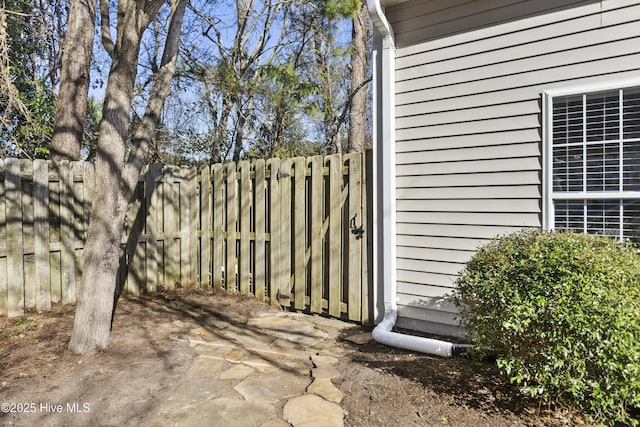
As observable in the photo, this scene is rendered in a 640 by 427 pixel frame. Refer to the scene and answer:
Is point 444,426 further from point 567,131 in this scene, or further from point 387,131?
point 387,131

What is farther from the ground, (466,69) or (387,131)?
(466,69)

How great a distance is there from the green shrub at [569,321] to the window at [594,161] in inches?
22.6

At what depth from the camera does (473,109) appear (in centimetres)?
380

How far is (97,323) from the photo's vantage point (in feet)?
11.4

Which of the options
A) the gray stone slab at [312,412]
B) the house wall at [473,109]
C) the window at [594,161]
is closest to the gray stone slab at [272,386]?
the gray stone slab at [312,412]

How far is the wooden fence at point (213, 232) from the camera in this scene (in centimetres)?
442

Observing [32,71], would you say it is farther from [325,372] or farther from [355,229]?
[325,372]

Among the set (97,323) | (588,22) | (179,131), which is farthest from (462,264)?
(179,131)

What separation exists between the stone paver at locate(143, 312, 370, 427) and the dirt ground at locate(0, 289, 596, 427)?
0.40 feet

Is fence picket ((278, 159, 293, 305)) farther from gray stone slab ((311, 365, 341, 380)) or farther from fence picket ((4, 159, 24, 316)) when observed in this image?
fence picket ((4, 159, 24, 316))

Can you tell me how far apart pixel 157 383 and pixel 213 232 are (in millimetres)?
3133

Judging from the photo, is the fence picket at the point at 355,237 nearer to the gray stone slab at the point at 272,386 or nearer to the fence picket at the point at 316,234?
the fence picket at the point at 316,234

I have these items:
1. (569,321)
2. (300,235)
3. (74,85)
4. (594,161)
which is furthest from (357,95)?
(569,321)

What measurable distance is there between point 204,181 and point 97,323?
2.89m
